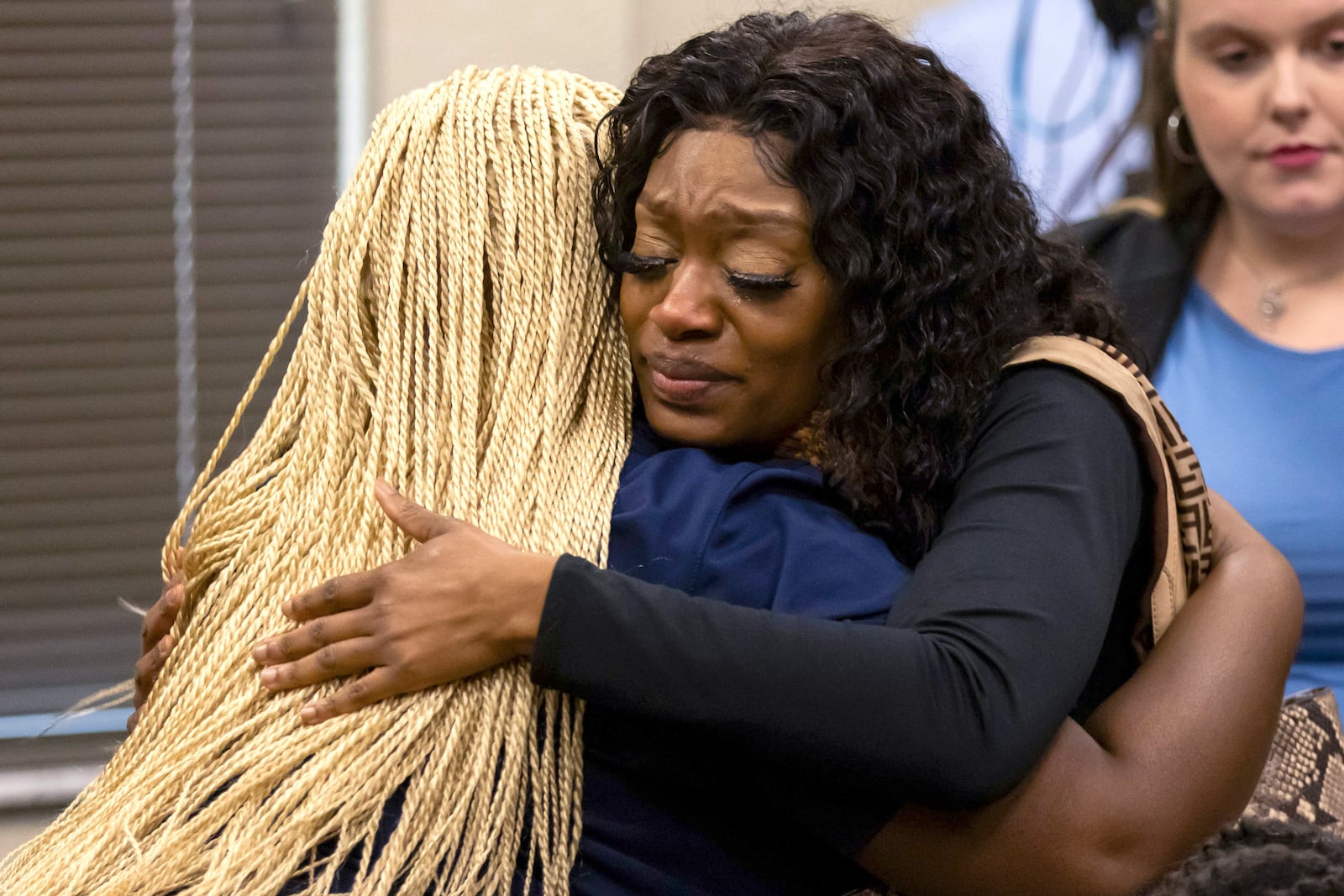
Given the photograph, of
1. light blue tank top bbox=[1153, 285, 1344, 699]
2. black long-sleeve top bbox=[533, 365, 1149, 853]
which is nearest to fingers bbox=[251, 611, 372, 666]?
black long-sleeve top bbox=[533, 365, 1149, 853]

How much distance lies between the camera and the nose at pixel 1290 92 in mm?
1706

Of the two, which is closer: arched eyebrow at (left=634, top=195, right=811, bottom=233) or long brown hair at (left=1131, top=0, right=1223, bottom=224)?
arched eyebrow at (left=634, top=195, right=811, bottom=233)

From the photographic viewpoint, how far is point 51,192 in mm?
2281

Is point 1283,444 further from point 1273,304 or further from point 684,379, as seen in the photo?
point 684,379

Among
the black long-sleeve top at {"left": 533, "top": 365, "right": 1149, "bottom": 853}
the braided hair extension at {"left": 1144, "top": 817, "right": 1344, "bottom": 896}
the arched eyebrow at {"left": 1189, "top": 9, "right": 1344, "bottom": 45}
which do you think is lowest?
the braided hair extension at {"left": 1144, "top": 817, "right": 1344, "bottom": 896}

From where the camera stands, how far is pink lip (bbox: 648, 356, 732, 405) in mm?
1201

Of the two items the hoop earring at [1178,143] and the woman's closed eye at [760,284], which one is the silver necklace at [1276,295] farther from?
the woman's closed eye at [760,284]

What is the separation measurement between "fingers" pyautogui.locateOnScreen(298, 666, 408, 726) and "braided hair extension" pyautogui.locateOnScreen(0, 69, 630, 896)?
0.01 m

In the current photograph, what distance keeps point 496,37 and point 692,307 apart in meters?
1.11

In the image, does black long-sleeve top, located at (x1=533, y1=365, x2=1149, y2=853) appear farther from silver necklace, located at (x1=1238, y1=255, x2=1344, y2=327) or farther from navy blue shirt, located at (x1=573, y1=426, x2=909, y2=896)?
silver necklace, located at (x1=1238, y1=255, x2=1344, y2=327)

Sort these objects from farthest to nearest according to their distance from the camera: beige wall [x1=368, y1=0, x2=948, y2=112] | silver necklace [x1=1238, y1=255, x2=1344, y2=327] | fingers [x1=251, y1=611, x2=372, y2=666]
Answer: beige wall [x1=368, y1=0, x2=948, y2=112] → silver necklace [x1=1238, y1=255, x2=1344, y2=327] → fingers [x1=251, y1=611, x2=372, y2=666]

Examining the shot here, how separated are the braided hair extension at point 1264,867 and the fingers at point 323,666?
2.09 ft

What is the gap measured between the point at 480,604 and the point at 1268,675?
68cm

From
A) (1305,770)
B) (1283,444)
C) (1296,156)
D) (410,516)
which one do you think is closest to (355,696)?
(410,516)
